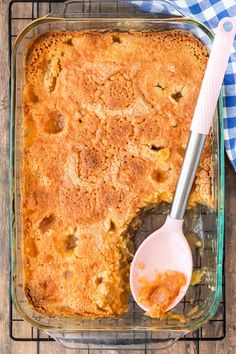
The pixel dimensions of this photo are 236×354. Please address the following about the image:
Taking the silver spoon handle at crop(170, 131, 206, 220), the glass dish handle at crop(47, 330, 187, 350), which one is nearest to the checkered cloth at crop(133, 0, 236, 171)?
the silver spoon handle at crop(170, 131, 206, 220)

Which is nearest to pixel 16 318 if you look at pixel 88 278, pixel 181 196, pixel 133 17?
pixel 88 278

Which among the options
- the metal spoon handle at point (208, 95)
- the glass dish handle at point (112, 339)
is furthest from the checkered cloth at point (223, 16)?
the glass dish handle at point (112, 339)

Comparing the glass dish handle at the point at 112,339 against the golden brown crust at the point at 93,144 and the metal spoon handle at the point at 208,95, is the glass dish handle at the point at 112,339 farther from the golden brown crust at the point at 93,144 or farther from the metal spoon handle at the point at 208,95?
the metal spoon handle at the point at 208,95

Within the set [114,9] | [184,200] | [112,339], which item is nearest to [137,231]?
[184,200]

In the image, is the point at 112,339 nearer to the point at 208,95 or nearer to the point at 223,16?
the point at 208,95

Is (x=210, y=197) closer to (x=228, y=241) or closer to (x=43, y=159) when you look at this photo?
(x=228, y=241)

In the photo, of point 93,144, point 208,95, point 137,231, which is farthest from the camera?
point 137,231
